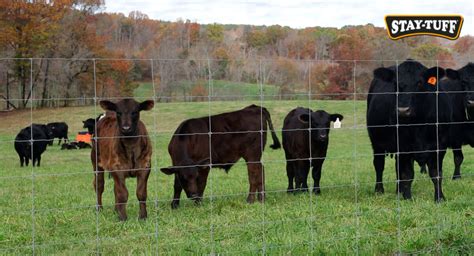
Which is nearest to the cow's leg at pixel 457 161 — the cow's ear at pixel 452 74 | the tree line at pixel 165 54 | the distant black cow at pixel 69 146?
the cow's ear at pixel 452 74

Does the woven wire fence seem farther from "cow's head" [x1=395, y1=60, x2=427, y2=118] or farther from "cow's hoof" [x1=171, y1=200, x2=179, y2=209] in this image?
"cow's head" [x1=395, y1=60, x2=427, y2=118]

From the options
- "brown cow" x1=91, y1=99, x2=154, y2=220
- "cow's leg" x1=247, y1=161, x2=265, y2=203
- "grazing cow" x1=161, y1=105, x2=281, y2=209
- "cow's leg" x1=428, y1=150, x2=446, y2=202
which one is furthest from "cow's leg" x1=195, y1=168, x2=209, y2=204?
Answer: "cow's leg" x1=428, y1=150, x2=446, y2=202

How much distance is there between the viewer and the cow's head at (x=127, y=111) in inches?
314

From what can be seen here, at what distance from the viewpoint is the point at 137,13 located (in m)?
45.7

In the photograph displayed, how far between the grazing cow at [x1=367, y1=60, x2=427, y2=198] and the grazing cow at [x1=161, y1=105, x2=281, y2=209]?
2050 millimetres

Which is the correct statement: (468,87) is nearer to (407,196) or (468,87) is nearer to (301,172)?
(407,196)

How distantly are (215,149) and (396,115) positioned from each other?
3094mm

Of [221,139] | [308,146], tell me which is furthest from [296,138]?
[221,139]

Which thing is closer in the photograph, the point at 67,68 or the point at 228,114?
the point at 228,114

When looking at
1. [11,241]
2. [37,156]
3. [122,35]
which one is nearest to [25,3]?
[122,35]

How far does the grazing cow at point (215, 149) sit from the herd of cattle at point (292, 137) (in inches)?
0.7

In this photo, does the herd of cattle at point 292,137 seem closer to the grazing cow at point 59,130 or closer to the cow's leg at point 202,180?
the cow's leg at point 202,180

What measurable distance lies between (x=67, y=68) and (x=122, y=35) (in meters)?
11.2

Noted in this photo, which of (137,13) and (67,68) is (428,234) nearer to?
(67,68)
